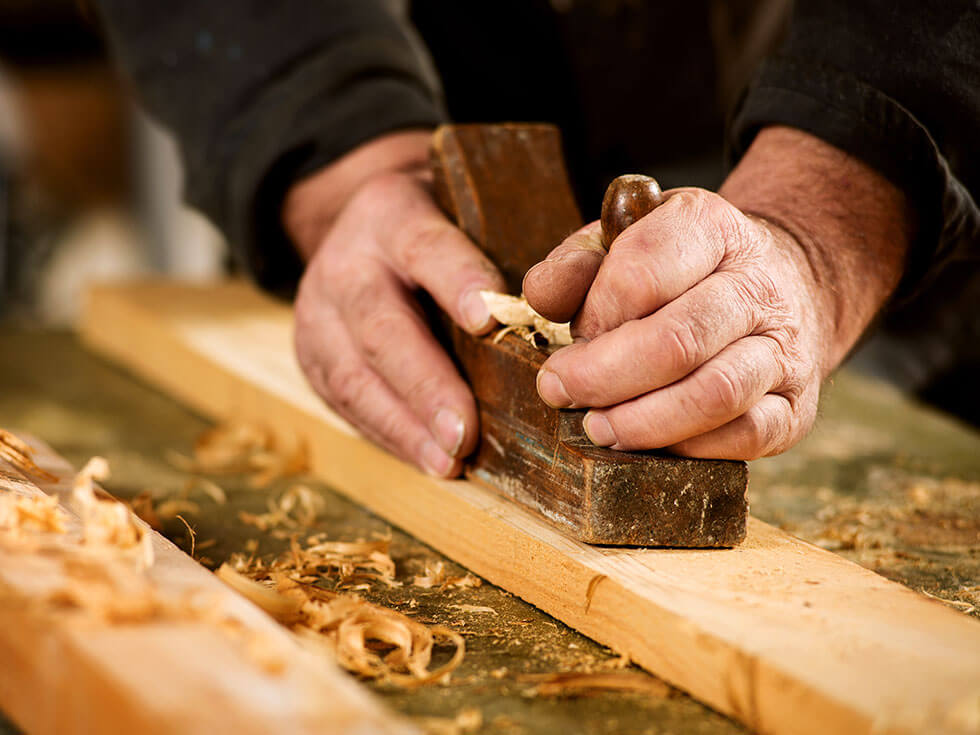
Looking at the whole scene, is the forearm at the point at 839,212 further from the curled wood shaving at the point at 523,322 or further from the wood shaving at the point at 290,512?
the wood shaving at the point at 290,512

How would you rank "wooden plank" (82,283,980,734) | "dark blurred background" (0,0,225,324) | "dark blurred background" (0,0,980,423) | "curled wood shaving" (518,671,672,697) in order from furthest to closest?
"dark blurred background" (0,0,225,324) < "dark blurred background" (0,0,980,423) < "curled wood shaving" (518,671,672,697) < "wooden plank" (82,283,980,734)

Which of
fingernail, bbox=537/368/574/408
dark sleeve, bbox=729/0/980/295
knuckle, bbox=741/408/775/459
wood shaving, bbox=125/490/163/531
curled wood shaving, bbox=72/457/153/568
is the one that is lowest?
wood shaving, bbox=125/490/163/531

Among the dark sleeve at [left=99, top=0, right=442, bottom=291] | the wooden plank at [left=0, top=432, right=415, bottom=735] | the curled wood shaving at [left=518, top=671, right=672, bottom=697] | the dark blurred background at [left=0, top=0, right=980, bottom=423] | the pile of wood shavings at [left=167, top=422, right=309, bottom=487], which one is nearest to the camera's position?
the wooden plank at [left=0, top=432, right=415, bottom=735]

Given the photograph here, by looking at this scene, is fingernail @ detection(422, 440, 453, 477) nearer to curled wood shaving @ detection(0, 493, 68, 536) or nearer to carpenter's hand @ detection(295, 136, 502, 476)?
carpenter's hand @ detection(295, 136, 502, 476)

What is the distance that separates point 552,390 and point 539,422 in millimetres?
84

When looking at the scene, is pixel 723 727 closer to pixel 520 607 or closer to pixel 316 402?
pixel 520 607

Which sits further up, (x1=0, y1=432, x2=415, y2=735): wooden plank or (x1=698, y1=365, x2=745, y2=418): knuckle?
(x1=698, y1=365, x2=745, y2=418): knuckle

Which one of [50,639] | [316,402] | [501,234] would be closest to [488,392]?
[501,234]

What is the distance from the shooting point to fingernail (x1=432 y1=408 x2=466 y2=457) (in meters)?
1.30

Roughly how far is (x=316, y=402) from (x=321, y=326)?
7.9 inches

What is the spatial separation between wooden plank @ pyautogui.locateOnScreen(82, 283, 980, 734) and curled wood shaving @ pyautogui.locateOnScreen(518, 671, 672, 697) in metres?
0.02

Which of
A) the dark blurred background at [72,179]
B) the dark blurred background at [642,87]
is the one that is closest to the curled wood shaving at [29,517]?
the dark blurred background at [642,87]

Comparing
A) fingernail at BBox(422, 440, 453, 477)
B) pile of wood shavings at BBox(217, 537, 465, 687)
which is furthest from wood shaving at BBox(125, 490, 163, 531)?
fingernail at BBox(422, 440, 453, 477)

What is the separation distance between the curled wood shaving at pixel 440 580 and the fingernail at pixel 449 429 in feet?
0.52
